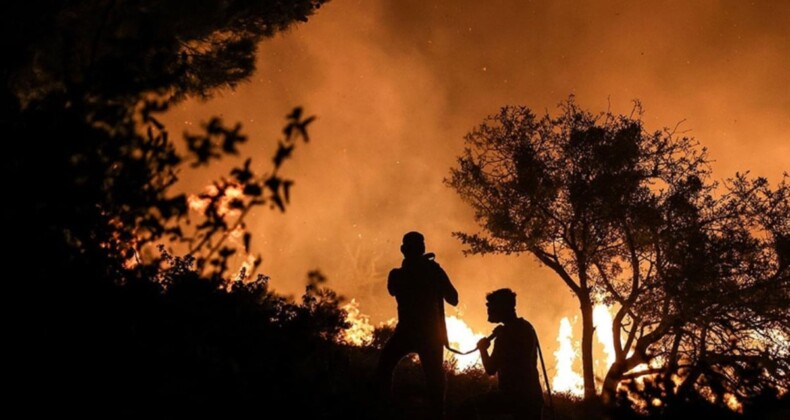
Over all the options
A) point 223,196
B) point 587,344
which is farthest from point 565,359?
point 223,196

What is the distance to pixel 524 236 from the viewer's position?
17.4 m

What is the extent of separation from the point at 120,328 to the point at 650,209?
1579cm

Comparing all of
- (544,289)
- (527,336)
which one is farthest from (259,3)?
(544,289)

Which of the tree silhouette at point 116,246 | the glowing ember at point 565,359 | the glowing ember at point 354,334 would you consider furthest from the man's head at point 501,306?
the glowing ember at point 565,359

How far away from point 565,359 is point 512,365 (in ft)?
258

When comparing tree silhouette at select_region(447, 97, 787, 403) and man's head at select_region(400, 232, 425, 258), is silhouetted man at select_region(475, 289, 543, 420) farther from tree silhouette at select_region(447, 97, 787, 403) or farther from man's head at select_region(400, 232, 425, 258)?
tree silhouette at select_region(447, 97, 787, 403)

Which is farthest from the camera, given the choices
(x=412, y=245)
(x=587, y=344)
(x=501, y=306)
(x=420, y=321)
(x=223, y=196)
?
(x=587, y=344)

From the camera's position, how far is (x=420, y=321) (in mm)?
6500

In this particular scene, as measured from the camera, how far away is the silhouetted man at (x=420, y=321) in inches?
251

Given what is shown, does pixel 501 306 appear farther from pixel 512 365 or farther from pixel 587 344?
pixel 587 344

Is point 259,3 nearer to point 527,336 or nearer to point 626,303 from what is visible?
point 527,336

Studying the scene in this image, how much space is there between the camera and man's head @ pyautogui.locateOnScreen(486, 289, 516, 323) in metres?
6.02

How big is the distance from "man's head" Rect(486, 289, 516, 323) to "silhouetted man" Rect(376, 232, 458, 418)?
790mm

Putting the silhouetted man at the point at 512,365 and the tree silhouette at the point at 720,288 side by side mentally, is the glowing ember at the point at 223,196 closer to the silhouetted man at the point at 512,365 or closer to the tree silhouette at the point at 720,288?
the silhouetted man at the point at 512,365
